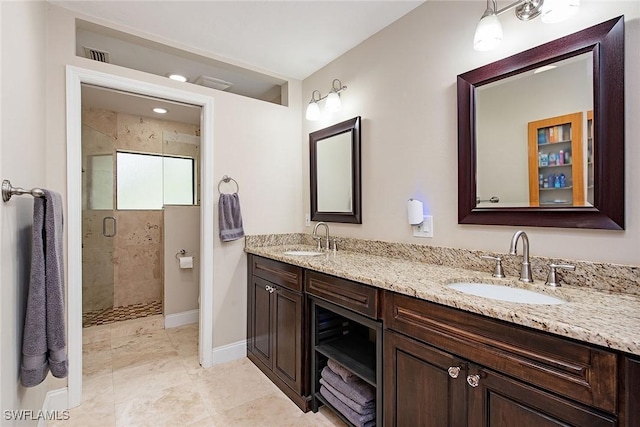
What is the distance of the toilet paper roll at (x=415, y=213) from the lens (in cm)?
185

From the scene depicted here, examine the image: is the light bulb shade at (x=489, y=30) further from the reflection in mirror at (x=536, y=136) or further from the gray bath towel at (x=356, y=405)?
the gray bath towel at (x=356, y=405)

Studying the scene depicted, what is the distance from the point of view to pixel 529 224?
143 cm

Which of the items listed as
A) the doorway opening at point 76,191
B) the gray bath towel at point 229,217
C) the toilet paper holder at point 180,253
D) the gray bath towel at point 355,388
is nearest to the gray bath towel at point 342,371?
the gray bath towel at point 355,388

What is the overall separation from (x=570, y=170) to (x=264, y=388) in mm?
2154

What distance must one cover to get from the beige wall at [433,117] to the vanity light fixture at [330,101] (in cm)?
8

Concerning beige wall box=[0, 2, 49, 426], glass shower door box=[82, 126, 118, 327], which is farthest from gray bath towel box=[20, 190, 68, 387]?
glass shower door box=[82, 126, 118, 327]

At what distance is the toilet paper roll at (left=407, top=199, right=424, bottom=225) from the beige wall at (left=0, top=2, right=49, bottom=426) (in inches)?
70.8

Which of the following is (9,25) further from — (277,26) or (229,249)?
(229,249)

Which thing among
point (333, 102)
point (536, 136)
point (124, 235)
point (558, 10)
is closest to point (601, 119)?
point (536, 136)

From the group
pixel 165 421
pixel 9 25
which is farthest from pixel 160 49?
pixel 165 421

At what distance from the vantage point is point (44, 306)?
50.6 inches

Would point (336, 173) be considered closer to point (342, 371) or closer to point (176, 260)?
point (342, 371)

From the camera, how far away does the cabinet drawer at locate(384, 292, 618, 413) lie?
800 mm

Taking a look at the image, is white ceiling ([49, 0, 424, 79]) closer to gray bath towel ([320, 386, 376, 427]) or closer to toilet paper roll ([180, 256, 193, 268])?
toilet paper roll ([180, 256, 193, 268])
